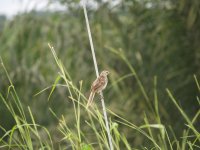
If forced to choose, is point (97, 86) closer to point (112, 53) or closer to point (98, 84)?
point (98, 84)

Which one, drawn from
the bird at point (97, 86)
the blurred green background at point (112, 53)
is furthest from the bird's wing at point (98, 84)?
the blurred green background at point (112, 53)

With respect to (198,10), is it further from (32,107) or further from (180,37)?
(32,107)

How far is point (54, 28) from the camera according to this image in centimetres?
373

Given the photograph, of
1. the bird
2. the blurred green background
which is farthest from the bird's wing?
the blurred green background

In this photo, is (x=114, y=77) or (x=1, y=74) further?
(x=1, y=74)

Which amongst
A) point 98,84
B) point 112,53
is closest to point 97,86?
point 98,84

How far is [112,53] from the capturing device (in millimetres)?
3613

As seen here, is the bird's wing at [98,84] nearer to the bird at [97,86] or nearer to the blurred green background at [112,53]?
the bird at [97,86]

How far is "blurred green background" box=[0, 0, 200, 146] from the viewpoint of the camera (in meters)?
3.50

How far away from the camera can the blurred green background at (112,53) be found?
3.50 meters

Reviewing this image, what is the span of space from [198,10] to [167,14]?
0.82 ft

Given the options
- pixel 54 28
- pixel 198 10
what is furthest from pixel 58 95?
pixel 198 10

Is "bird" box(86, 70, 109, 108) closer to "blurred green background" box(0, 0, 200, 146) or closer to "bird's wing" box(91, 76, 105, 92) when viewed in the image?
"bird's wing" box(91, 76, 105, 92)

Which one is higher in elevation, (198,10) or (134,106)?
(198,10)
